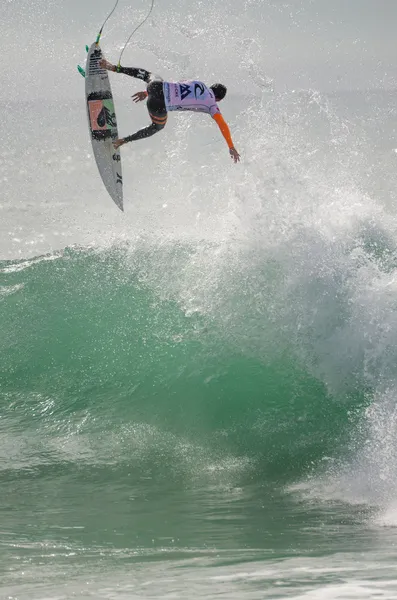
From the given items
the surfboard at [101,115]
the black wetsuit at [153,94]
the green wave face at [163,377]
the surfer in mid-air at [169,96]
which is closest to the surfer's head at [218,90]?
the surfer in mid-air at [169,96]

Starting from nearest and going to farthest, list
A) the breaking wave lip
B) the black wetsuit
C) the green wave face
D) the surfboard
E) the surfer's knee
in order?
the green wave face, the breaking wave lip, the black wetsuit, the surfer's knee, the surfboard

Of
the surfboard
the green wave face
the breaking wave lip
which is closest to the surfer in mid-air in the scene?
the surfboard

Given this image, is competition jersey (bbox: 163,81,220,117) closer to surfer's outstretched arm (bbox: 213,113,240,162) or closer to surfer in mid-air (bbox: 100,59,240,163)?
surfer in mid-air (bbox: 100,59,240,163)

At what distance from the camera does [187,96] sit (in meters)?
8.41

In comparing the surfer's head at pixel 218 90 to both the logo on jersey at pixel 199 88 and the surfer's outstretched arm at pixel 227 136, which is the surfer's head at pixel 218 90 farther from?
the surfer's outstretched arm at pixel 227 136

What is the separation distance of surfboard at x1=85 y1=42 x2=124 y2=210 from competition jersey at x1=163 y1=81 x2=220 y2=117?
124cm

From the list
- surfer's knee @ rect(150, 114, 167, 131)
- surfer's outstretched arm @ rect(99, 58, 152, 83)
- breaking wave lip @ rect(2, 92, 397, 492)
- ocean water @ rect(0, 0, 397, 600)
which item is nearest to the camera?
ocean water @ rect(0, 0, 397, 600)

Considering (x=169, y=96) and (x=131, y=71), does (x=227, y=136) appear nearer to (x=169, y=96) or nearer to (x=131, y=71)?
(x=169, y=96)

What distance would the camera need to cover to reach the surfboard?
9.30m

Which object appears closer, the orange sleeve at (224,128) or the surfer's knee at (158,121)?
the orange sleeve at (224,128)

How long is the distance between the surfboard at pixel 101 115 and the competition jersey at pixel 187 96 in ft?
4.08

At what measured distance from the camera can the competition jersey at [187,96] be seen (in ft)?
27.6

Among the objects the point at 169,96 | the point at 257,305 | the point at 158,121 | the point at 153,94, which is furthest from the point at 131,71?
the point at 257,305

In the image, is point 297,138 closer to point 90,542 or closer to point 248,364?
point 248,364
